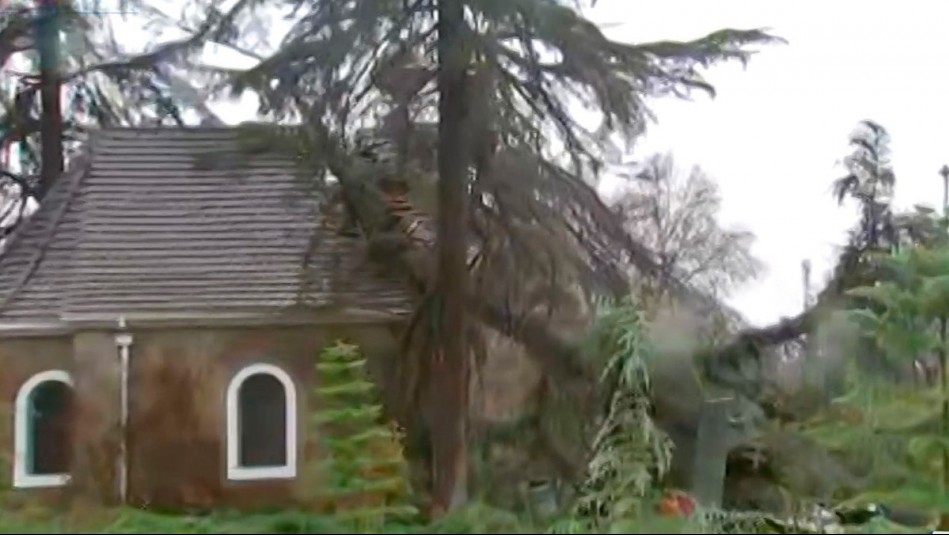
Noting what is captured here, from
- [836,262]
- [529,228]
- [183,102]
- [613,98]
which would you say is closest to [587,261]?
[529,228]

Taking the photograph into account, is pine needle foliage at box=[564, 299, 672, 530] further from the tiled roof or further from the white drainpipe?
the white drainpipe

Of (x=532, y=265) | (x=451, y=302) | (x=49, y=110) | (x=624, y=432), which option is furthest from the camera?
(x=49, y=110)

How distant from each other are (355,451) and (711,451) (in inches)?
172

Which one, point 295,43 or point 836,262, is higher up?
point 295,43

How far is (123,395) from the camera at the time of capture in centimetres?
1612

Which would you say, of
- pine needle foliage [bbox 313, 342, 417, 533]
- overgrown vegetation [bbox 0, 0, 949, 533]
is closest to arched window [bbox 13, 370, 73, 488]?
overgrown vegetation [bbox 0, 0, 949, 533]

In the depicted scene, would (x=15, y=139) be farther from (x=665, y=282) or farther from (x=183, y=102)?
(x=665, y=282)

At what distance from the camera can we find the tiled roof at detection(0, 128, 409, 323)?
16234 mm

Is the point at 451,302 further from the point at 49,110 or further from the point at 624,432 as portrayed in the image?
the point at 49,110

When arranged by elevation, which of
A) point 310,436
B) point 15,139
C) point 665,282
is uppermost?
point 15,139

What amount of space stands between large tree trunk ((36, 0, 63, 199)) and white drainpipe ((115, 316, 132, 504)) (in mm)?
6647

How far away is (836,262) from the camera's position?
16.6m

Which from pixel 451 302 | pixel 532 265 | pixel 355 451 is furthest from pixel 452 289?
pixel 355 451

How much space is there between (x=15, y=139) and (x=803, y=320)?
14.1 metres
